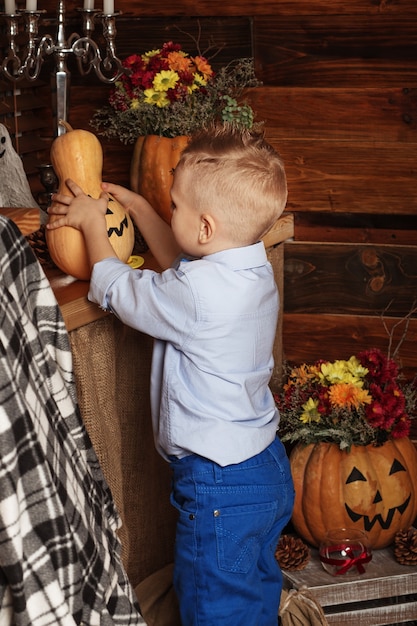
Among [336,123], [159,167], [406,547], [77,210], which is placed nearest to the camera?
[77,210]

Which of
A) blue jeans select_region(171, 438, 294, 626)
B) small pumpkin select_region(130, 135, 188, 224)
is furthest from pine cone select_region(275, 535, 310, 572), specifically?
small pumpkin select_region(130, 135, 188, 224)

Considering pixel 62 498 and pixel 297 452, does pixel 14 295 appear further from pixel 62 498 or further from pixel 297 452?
pixel 297 452

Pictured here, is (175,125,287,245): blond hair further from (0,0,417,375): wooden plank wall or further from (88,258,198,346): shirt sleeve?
(0,0,417,375): wooden plank wall

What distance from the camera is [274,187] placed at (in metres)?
1.49

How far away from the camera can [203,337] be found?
4.88 ft

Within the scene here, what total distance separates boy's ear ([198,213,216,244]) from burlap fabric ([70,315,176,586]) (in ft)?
0.81

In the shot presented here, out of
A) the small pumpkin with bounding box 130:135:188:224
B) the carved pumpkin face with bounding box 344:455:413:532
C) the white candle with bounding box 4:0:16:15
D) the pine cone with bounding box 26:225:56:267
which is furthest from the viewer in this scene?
the carved pumpkin face with bounding box 344:455:413:532

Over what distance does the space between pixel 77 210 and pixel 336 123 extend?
1095mm

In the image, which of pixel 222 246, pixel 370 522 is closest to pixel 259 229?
pixel 222 246

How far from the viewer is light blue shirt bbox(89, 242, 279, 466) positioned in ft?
4.84

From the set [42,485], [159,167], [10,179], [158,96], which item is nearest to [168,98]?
[158,96]

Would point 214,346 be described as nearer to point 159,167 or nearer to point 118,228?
point 118,228

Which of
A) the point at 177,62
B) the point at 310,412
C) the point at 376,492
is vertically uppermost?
the point at 177,62

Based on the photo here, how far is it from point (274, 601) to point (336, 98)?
1.34 meters
